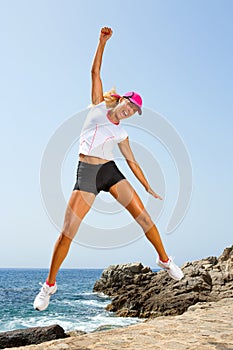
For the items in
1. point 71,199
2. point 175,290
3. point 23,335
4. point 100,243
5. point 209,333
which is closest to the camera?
point 71,199

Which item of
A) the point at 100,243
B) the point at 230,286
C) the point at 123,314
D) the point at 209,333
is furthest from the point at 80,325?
the point at 100,243

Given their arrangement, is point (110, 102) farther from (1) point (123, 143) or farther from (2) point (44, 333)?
(2) point (44, 333)

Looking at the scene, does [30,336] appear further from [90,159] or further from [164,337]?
[90,159]

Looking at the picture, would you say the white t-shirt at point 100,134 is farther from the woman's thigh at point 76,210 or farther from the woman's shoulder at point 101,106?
the woman's thigh at point 76,210

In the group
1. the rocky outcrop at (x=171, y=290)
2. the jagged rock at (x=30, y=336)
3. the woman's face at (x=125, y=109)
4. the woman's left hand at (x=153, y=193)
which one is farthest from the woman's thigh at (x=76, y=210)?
the rocky outcrop at (x=171, y=290)

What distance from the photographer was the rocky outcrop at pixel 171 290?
75.8ft

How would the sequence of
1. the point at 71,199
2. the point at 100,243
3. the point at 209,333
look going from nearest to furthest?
the point at 71,199 < the point at 100,243 < the point at 209,333

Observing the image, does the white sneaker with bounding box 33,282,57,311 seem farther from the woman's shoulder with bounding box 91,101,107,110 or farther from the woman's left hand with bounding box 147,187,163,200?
the woman's shoulder with bounding box 91,101,107,110

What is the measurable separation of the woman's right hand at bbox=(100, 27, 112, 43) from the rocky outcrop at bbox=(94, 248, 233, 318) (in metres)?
20.0

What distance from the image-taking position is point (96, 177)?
362 centimetres

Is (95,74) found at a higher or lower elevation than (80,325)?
higher

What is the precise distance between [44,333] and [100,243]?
1010cm

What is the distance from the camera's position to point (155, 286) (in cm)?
2761

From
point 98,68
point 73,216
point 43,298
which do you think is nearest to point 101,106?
point 98,68
